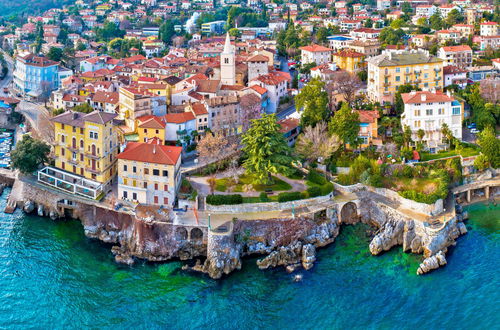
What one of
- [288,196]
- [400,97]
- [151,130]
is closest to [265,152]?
[288,196]

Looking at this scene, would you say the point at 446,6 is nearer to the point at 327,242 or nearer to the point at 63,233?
the point at 327,242

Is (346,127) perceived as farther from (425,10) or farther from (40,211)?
(425,10)

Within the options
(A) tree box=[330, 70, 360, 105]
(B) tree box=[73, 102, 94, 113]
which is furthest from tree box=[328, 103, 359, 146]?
(B) tree box=[73, 102, 94, 113]

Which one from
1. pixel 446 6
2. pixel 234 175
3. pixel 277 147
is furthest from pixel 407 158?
pixel 446 6

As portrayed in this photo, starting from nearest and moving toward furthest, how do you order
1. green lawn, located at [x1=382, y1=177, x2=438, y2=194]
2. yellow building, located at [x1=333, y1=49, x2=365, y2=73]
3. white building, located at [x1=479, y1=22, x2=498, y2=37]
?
green lawn, located at [x1=382, y1=177, x2=438, y2=194] < yellow building, located at [x1=333, y1=49, x2=365, y2=73] < white building, located at [x1=479, y1=22, x2=498, y2=37]

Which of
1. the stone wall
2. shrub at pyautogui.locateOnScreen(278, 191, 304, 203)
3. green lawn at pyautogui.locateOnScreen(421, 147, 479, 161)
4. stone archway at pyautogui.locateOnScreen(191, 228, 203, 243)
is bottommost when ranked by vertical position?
stone archway at pyautogui.locateOnScreen(191, 228, 203, 243)

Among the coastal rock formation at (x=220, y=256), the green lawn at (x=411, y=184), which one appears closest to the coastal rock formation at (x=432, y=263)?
the green lawn at (x=411, y=184)

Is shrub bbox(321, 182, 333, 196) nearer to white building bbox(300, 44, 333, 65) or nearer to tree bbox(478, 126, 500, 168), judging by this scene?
tree bbox(478, 126, 500, 168)
